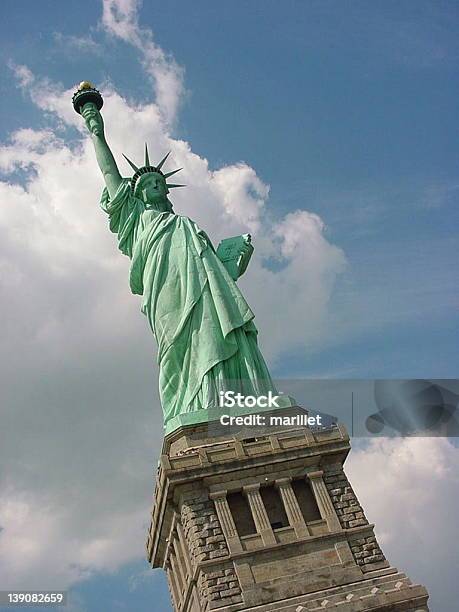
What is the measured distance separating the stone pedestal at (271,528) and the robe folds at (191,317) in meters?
2.94

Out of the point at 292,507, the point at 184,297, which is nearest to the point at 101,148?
the point at 184,297

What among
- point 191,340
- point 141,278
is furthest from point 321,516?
point 141,278

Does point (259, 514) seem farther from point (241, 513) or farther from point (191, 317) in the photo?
point (191, 317)

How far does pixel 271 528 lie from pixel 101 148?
2131cm

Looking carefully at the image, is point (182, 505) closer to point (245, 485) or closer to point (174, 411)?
point (245, 485)

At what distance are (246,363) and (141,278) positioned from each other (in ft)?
23.8

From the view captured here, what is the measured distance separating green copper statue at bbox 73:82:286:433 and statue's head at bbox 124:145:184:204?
1.8 inches

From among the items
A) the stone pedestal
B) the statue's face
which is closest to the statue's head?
the statue's face

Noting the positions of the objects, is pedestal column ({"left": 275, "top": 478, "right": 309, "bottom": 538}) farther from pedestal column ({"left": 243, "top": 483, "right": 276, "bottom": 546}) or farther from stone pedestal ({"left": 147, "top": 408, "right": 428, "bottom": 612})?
pedestal column ({"left": 243, "top": 483, "right": 276, "bottom": 546})

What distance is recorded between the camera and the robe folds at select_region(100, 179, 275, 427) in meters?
27.4

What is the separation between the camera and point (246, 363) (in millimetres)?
27719

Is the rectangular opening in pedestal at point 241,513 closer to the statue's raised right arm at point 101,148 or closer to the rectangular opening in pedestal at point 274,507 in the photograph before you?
the rectangular opening in pedestal at point 274,507

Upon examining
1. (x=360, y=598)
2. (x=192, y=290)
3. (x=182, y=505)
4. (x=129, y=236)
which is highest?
(x=129, y=236)

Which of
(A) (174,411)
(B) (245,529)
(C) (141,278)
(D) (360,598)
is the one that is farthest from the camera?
(C) (141,278)
